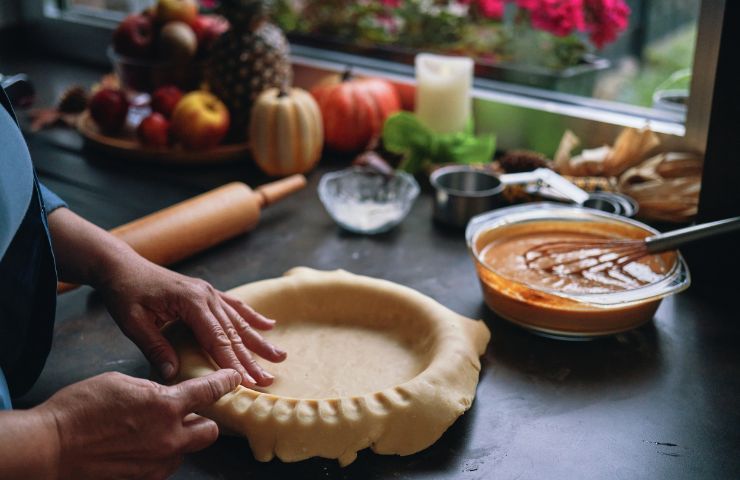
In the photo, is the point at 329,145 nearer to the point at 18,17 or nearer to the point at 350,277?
the point at 350,277

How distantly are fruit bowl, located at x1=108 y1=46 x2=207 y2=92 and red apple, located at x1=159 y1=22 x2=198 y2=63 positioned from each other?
0.07 ft

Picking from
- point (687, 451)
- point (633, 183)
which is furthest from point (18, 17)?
point (687, 451)

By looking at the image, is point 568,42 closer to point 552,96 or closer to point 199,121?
point 552,96

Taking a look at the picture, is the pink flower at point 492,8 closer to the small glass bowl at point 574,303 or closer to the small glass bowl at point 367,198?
the small glass bowl at point 367,198

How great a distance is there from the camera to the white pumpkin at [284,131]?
172 cm

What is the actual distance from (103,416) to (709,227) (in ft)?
2.80

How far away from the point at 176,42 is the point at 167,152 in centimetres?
33

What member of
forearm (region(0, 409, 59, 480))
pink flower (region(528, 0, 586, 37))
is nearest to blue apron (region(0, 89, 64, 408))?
forearm (region(0, 409, 59, 480))

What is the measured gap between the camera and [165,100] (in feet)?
6.19

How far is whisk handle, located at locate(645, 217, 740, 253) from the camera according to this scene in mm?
1102

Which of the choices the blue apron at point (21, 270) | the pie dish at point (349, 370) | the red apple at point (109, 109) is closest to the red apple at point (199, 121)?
the red apple at point (109, 109)

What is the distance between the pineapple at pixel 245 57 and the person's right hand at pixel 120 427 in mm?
1218

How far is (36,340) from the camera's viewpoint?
95cm

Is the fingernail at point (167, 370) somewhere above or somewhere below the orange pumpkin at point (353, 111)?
below
